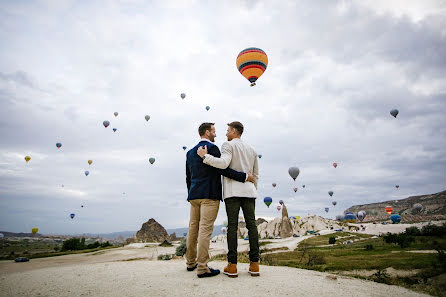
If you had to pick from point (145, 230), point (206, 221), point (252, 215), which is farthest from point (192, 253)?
point (145, 230)

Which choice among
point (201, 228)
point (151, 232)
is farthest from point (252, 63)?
point (151, 232)

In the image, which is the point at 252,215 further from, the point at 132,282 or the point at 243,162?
the point at 132,282

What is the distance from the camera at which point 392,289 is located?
15.9ft

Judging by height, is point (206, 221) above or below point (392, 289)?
above

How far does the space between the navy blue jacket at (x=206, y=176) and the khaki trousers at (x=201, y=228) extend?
0.45ft

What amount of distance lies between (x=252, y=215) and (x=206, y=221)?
92cm

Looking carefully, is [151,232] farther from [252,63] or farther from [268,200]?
[252,63]

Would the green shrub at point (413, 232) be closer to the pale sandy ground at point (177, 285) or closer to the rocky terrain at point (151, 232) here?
the pale sandy ground at point (177, 285)

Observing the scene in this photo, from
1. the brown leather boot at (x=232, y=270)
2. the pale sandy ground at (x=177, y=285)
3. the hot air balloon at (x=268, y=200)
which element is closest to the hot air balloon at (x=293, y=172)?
the hot air balloon at (x=268, y=200)

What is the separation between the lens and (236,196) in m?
4.64

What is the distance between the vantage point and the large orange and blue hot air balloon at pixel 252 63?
816 inches

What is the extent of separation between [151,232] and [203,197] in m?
51.0

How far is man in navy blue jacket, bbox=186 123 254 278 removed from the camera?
4.59 m

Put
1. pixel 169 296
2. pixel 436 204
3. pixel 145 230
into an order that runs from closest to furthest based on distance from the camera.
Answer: pixel 169 296, pixel 145 230, pixel 436 204
